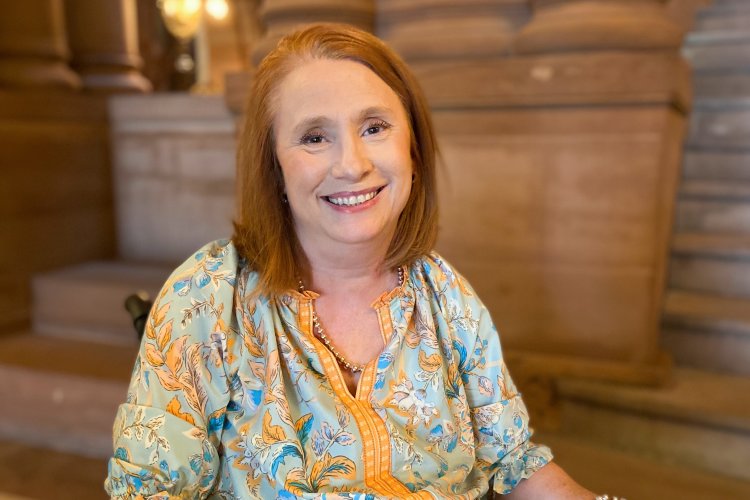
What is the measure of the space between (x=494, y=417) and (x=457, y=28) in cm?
203

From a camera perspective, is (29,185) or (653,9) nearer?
(653,9)

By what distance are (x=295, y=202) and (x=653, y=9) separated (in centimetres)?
200

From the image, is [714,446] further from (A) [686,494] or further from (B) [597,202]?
(B) [597,202]

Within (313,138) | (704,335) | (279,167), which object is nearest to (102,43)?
(279,167)

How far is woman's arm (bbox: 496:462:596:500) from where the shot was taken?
1.32m

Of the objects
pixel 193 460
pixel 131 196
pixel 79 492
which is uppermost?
pixel 131 196

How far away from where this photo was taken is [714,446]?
2541mm

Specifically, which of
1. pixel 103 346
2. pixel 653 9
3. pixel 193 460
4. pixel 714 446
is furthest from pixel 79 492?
pixel 653 9

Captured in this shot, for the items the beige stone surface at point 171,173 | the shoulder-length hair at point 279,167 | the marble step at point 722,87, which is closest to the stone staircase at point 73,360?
the beige stone surface at point 171,173

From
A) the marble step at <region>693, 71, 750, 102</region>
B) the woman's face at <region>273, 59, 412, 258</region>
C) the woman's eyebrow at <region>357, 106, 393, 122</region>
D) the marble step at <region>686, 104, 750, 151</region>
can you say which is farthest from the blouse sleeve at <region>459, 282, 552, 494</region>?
the marble step at <region>693, 71, 750, 102</region>

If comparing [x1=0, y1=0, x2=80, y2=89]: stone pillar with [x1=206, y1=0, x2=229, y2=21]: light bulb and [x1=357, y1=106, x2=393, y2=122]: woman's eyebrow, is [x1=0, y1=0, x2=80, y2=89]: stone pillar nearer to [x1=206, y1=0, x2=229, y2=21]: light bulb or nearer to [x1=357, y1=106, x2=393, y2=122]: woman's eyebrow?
[x1=357, y1=106, x2=393, y2=122]: woman's eyebrow

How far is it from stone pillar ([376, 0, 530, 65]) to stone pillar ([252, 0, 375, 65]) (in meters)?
0.19

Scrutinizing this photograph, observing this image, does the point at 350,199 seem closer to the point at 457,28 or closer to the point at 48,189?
the point at 457,28

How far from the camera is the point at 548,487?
4.39 feet
